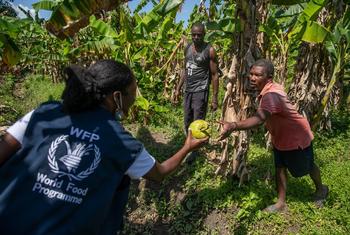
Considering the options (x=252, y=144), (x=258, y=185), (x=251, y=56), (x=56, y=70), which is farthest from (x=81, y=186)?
(x=56, y=70)

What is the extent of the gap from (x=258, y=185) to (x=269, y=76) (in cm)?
161

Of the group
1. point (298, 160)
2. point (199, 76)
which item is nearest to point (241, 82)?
Result: point (298, 160)

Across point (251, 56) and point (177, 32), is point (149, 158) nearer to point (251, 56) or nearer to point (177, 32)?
point (251, 56)

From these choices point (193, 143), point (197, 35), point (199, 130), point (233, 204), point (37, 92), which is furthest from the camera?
point (37, 92)

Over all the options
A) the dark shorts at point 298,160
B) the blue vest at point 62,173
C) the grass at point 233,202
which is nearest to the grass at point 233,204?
the grass at point 233,202

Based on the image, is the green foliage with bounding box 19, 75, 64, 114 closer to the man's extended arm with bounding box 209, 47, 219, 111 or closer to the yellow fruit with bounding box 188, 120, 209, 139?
the man's extended arm with bounding box 209, 47, 219, 111

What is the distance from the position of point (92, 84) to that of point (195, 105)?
11.9 feet

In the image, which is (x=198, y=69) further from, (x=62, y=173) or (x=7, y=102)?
(x=7, y=102)

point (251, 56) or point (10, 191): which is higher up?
point (10, 191)

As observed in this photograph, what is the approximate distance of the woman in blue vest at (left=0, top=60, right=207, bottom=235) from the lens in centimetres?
184

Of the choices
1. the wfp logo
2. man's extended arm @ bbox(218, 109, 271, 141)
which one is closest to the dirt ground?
man's extended arm @ bbox(218, 109, 271, 141)

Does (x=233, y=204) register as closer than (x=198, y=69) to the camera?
Yes

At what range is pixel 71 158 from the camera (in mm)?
1864

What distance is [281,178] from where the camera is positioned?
13.7 feet
